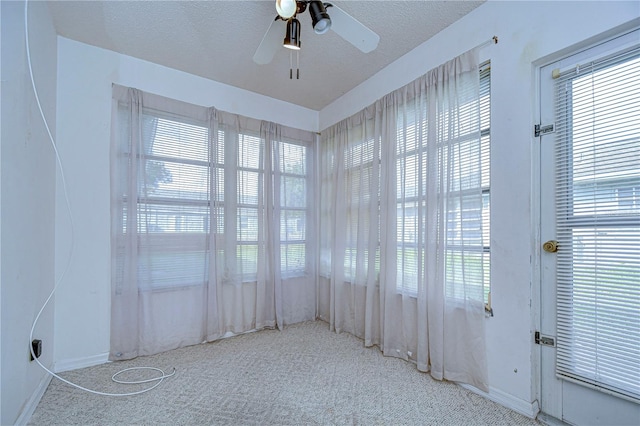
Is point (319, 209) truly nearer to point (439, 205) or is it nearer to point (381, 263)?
point (381, 263)

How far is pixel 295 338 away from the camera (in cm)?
291

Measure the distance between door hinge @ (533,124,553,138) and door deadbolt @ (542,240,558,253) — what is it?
2.15ft

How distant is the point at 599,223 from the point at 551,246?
25 cm

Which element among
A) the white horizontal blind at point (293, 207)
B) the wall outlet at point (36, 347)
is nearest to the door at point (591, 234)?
the white horizontal blind at point (293, 207)

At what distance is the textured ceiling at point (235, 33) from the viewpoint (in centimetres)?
201

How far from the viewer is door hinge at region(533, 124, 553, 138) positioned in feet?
5.57

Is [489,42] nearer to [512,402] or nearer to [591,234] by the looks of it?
[591,234]

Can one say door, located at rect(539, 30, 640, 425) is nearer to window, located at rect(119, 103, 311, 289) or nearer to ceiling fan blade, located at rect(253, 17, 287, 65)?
ceiling fan blade, located at rect(253, 17, 287, 65)

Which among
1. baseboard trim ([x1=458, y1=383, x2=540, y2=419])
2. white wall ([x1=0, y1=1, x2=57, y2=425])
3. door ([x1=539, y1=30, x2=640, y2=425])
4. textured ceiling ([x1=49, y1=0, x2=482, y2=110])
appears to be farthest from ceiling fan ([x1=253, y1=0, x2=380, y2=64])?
baseboard trim ([x1=458, y1=383, x2=540, y2=419])

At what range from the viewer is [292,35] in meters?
1.65

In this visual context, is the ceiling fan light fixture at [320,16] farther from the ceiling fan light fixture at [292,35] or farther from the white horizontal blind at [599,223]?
the white horizontal blind at [599,223]

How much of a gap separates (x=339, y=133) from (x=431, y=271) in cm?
189

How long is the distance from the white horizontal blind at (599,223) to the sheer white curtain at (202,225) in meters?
2.48

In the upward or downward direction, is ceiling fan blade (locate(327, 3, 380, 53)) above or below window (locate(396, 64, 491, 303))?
above
